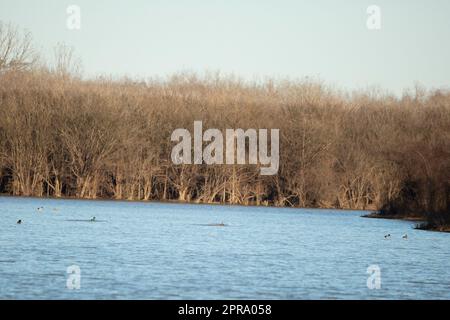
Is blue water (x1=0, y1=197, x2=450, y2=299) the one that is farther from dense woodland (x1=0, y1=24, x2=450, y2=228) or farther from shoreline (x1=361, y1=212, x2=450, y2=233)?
→ dense woodland (x1=0, y1=24, x2=450, y2=228)

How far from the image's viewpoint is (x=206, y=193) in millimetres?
75000

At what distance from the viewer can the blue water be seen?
82.5ft

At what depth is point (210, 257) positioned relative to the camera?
33844mm

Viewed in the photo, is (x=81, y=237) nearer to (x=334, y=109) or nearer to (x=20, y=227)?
(x=20, y=227)

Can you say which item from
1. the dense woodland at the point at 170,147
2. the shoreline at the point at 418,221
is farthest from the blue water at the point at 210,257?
the dense woodland at the point at 170,147

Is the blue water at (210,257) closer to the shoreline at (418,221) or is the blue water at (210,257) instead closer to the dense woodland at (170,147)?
the shoreline at (418,221)

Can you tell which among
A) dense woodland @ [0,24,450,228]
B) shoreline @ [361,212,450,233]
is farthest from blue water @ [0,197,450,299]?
dense woodland @ [0,24,450,228]

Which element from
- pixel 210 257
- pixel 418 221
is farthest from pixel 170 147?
pixel 210 257

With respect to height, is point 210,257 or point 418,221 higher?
point 210,257

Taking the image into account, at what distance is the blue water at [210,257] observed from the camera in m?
25.1

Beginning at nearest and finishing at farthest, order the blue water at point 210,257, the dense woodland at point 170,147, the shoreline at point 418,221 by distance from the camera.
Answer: the blue water at point 210,257, the shoreline at point 418,221, the dense woodland at point 170,147

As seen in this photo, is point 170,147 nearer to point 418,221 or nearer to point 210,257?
point 418,221

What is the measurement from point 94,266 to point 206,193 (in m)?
45.6
